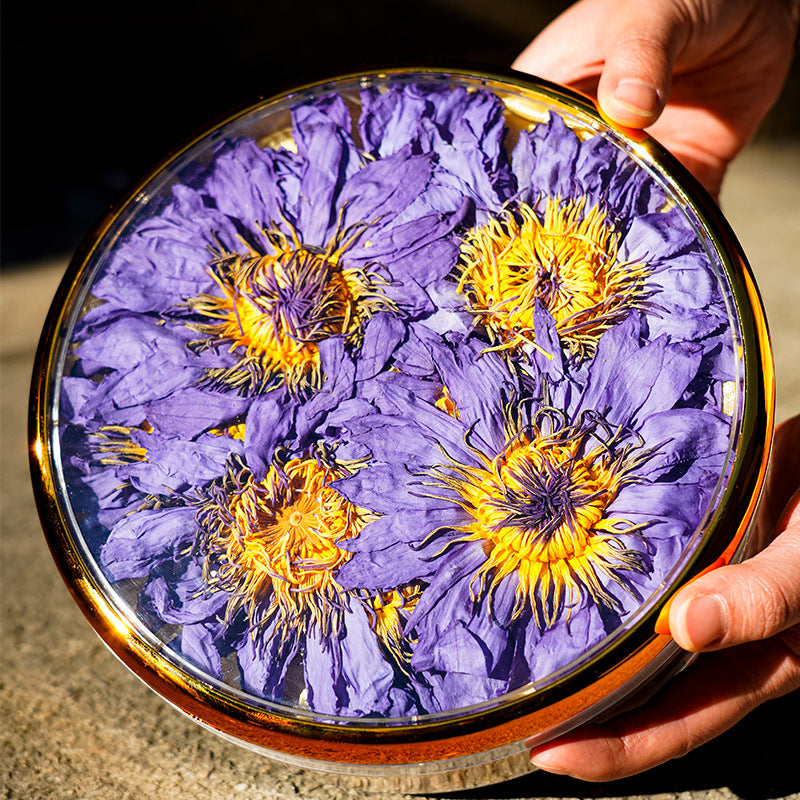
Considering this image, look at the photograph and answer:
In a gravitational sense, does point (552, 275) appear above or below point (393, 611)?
above

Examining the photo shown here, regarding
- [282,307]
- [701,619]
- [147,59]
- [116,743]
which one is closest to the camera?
[701,619]

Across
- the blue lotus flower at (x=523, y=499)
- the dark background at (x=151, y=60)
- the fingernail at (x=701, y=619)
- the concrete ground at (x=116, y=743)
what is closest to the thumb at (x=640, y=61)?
the blue lotus flower at (x=523, y=499)

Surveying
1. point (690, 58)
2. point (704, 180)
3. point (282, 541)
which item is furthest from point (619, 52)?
point (282, 541)

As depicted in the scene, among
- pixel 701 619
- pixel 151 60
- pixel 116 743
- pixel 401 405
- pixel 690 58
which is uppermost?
pixel 151 60

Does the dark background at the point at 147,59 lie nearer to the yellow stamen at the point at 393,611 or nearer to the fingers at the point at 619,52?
the fingers at the point at 619,52

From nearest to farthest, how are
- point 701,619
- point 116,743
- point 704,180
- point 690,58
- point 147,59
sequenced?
point 701,619 < point 116,743 < point 690,58 < point 704,180 < point 147,59

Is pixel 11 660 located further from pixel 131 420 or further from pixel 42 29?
pixel 42 29

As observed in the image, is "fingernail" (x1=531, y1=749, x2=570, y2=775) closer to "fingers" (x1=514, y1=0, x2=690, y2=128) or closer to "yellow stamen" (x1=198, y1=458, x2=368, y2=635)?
"yellow stamen" (x1=198, y1=458, x2=368, y2=635)

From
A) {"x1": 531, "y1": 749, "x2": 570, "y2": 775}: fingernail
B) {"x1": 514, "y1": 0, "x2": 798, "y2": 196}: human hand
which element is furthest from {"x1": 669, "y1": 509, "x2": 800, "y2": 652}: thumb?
{"x1": 514, "y1": 0, "x2": 798, "y2": 196}: human hand

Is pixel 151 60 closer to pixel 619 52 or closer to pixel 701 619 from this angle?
pixel 619 52
